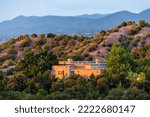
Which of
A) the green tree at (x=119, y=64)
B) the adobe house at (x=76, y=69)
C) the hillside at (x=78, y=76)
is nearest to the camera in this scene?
the hillside at (x=78, y=76)

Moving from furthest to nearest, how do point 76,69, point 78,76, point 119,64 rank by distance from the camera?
point 76,69
point 119,64
point 78,76

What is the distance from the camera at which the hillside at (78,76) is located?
1223 inches

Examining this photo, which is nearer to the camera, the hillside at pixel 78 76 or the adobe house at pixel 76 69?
the hillside at pixel 78 76

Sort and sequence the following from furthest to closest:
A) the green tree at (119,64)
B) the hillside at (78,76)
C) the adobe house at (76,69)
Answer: the adobe house at (76,69), the green tree at (119,64), the hillside at (78,76)

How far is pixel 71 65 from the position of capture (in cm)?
5084

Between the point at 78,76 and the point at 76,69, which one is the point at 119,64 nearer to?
the point at 76,69

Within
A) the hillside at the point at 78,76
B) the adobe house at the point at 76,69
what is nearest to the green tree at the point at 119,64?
the hillside at the point at 78,76

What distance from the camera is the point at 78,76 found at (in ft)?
135

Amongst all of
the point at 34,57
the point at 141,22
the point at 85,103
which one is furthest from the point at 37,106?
the point at 141,22

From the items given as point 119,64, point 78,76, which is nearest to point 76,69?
point 119,64

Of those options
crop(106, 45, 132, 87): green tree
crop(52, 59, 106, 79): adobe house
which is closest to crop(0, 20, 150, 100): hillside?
crop(106, 45, 132, 87): green tree

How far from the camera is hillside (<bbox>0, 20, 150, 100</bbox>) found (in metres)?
31.1

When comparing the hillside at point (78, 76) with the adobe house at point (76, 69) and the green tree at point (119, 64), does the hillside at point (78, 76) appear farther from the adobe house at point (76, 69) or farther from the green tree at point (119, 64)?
the adobe house at point (76, 69)

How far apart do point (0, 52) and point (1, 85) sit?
55023 mm
